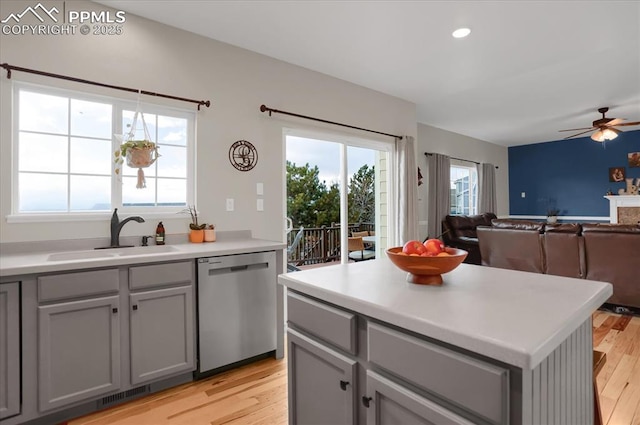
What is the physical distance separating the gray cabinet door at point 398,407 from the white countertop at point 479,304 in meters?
0.20

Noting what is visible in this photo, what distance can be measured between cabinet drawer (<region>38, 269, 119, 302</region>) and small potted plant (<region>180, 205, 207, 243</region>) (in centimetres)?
80

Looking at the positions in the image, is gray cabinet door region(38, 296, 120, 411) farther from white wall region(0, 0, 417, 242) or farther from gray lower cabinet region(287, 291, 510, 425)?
gray lower cabinet region(287, 291, 510, 425)

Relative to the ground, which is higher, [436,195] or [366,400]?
[436,195]

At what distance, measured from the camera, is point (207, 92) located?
295 cm

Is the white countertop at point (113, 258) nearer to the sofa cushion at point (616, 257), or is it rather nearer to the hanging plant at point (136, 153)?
the hanging plant at point (136, 153)

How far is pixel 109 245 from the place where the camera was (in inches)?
96.7

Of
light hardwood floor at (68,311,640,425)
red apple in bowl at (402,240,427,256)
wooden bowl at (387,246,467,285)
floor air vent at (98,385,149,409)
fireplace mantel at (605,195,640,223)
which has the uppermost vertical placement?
fireplace mantel at (605,195,640,223)

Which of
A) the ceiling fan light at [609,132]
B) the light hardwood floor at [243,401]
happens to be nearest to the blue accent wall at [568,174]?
the ceiling fan light at [609,132]

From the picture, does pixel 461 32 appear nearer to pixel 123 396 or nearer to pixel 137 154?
pixel 137 154

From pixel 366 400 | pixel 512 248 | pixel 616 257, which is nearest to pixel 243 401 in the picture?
pixel 366 400

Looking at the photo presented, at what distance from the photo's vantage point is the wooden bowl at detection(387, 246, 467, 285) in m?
1.22

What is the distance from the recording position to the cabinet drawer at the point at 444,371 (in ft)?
2.60

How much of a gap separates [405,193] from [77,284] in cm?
364

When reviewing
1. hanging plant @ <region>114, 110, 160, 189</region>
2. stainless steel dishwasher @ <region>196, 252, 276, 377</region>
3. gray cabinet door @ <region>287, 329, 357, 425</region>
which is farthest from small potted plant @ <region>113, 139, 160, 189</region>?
gray cabinet door @ <region>287, 329, 357, 425</region>
